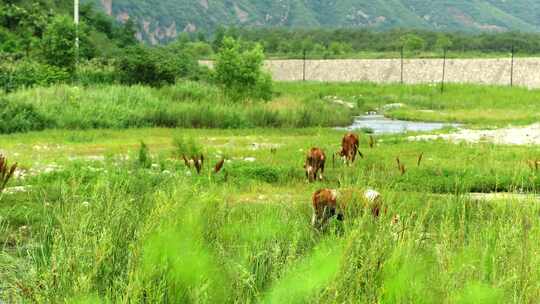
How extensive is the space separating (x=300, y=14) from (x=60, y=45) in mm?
145527

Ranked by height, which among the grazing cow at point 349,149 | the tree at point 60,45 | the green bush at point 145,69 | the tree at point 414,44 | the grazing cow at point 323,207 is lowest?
the grazing cow at point 349,149

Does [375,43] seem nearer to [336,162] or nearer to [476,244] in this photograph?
[336,162]

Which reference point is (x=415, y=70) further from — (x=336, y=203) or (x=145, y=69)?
(x=336, y=203)

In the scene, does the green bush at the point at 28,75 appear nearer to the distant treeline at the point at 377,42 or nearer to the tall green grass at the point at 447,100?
the tall green grass at the point at 447,100

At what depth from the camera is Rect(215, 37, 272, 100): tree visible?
2855cm

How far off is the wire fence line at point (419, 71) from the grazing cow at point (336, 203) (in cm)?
4454

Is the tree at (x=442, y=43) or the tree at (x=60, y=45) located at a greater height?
the tree at (x=442, y=43)

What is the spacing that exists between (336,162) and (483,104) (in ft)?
84.6

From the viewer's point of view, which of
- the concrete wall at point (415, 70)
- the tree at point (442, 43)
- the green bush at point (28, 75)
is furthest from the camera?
the tree at point (442, 43)

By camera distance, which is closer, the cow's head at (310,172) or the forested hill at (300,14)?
the cow's head at (310,172)

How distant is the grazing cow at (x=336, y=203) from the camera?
17.5 feet

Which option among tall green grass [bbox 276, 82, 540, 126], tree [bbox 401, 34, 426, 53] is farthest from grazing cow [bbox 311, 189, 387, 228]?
tree [bbox 401, 34, 426, 53]

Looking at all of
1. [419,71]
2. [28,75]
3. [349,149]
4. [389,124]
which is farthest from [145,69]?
[419,71]

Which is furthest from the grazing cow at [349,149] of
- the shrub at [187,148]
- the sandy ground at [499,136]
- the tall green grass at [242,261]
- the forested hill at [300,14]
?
the forested hill at [300,14]
